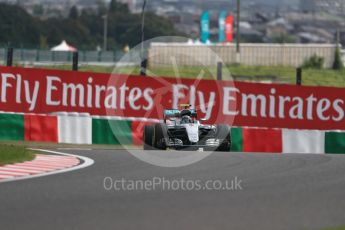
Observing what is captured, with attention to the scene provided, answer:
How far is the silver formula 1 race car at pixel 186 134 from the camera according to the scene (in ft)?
56.3

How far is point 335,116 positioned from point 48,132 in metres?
6.47

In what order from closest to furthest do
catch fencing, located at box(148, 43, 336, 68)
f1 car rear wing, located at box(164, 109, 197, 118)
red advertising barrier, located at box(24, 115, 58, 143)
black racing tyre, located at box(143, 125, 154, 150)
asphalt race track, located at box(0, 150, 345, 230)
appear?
asphalt race track, located at box(0, 150, 345, 230) < f1 car rear wing, located at box(164, 109, 197, 118) < black racing tyre, located at box(143, 125, 154, 150) < red advertising barrier, located at box(24, 115, 58, 143) < catch fencing, located at box(148, 43, 336, 68)

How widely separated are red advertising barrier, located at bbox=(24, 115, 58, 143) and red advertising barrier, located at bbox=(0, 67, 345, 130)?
4.16 feet

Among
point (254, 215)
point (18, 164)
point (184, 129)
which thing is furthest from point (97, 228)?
point (184, 129)

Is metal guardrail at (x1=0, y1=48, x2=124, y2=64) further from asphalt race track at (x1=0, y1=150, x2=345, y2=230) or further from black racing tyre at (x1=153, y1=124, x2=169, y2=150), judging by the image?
asphalt race track at (x1=0, y1=150, x2=345, y2=230)

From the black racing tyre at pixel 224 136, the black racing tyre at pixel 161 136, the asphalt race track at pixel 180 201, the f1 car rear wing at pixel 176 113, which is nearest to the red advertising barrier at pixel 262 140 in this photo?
the black racing tyre at pixel 224 136

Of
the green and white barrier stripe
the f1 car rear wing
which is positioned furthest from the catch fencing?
the f1 car rear wing

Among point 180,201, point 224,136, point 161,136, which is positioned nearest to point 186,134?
point 161,136

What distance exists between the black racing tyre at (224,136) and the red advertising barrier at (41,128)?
3.95 metres

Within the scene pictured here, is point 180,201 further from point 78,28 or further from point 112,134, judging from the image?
point 78,28

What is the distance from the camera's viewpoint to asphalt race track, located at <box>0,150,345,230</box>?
27.4 feet

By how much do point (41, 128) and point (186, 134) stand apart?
3.91 meters

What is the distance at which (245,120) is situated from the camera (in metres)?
21.3

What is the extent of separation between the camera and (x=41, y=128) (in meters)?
19.7
